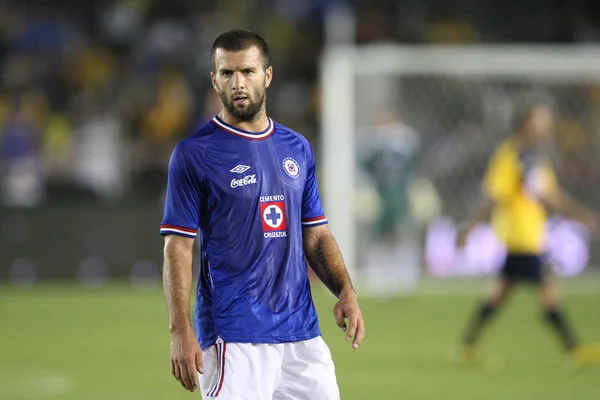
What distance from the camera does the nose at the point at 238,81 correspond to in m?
4.46

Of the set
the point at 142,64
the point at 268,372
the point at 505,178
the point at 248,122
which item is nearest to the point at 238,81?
the point at 248,122

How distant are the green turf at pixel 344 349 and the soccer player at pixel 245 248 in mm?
4110

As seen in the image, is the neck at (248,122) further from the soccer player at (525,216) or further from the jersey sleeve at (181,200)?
the soccer player at (525,216)

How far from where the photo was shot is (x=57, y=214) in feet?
57.0

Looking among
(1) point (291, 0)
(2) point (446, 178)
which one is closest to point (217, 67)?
(2) point (446, 178)

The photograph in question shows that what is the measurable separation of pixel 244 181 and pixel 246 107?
11.8 inches

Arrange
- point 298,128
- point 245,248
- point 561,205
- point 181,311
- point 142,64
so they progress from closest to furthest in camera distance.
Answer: point 181,311 < point 245,248 < point 561,205 < point 298,128 < point 142,64

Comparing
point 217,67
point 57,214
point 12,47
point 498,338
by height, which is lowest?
point 498,338

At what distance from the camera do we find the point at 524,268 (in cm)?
1032

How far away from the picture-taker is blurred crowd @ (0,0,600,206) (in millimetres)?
18359

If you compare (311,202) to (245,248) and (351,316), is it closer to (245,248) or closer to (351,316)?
(245,248)


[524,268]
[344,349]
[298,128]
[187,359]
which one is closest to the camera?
[187,359]

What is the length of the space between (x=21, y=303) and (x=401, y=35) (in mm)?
10591

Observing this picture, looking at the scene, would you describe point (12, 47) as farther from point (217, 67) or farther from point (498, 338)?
point (217, 67)
